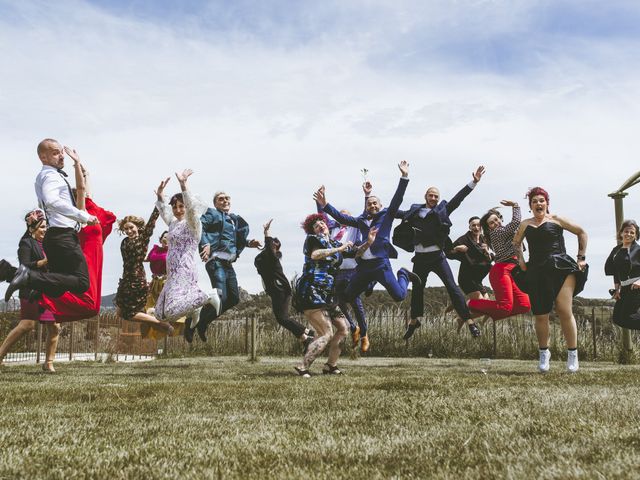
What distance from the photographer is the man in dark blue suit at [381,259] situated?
9164 millimetres

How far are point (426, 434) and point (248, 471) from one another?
115 centimetres

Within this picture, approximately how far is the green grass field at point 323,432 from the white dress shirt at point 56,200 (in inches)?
65.1

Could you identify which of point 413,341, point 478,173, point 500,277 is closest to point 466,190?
point 478,173

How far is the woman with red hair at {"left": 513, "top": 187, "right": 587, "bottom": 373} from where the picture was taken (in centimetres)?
828

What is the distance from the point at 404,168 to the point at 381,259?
1.26m

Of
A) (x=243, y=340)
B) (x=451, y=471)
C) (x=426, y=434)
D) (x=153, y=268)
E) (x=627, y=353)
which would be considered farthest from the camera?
(x=243, y=340)

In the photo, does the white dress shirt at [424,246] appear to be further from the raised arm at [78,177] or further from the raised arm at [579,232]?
the raised arm at [78,177]

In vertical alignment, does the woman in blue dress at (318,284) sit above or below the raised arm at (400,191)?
below

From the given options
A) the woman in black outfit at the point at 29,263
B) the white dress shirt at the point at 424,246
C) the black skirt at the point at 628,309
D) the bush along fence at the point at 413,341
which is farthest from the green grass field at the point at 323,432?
the bush along fence at the point at 413,341

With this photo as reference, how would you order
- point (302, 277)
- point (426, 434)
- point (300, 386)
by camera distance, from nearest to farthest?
1. point (426, 434)
2. point (300, 386)
3. point (302, 277)

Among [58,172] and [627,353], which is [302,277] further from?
[627,353]

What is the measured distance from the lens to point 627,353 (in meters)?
11.9

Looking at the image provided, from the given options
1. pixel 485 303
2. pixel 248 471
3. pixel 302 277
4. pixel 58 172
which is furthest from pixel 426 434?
pixel 485 303

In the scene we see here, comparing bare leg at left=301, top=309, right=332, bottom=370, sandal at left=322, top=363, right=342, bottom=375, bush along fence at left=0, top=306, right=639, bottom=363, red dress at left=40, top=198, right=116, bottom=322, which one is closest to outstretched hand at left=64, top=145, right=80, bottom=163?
red dress at left=40, top=198, right=116, bottom=322
